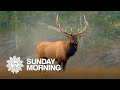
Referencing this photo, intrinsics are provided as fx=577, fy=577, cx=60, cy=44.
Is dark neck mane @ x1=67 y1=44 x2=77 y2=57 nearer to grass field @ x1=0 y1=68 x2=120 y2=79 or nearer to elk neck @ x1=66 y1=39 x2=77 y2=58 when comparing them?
elk neck @ x1=66 y1=39 x2=77 y2=58

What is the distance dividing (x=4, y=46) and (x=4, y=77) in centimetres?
59

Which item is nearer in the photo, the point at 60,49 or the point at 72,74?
the point at 72,74

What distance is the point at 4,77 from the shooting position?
10.7 metres

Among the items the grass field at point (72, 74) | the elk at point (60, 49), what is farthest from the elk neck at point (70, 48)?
the grass field at point (72, 74)

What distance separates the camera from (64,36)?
10.7 metres

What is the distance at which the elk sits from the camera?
10680mm

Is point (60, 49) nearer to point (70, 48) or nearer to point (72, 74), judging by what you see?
point (70, 48)

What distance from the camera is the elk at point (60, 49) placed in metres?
10.7

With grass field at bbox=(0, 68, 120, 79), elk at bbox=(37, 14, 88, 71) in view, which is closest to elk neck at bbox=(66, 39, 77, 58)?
elk at bbox=(37, 14, 88, 71)

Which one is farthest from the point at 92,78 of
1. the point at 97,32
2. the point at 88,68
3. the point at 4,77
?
the point at 4,77

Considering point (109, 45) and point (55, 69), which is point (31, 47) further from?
point (109, 45)

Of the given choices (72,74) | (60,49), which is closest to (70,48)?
(60,49)

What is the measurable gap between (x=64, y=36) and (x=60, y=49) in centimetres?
26

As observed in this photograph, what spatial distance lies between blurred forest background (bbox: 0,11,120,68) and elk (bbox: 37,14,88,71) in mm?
75
